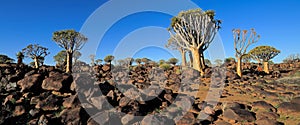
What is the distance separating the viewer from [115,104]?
7.96 metres

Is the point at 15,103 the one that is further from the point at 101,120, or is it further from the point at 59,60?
the point at 59,60

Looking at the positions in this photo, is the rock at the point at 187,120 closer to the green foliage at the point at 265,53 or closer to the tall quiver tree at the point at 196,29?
the tall quiver tree at the point at 196,29

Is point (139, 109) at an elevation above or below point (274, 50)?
below

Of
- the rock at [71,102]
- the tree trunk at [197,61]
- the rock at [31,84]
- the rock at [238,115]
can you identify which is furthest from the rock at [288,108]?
the rock at [31,84]

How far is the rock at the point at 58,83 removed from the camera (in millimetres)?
9465

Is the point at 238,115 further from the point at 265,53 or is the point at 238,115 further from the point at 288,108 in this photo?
the point at 265,53

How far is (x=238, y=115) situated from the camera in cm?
674

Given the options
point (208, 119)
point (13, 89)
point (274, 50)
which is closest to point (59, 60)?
point (13, 89)

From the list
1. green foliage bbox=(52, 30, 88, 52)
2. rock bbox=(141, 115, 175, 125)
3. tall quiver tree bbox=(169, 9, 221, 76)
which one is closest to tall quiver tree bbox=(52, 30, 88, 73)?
green foliage bbox=(52, 30, 88, 52)

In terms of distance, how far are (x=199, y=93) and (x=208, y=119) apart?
13.3 ft

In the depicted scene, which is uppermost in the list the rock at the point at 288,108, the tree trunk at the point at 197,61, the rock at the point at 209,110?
the tree trunk at the point at 197,61

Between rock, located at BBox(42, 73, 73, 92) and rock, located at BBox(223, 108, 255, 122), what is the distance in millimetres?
6968

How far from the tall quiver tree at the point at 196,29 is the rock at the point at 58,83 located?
36.9ft

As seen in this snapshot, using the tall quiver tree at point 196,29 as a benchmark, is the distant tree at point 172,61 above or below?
below
